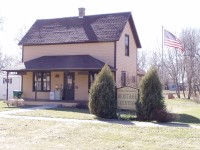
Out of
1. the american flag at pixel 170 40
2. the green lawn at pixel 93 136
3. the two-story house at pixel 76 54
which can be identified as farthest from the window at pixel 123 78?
the green lawn at pixel 93 136

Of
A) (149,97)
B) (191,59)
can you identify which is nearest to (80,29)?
(149,97)

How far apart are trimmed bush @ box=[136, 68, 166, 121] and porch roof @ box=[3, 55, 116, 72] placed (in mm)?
7454

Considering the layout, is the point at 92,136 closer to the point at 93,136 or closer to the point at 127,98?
the point at 93,136

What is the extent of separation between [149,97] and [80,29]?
13.6 metres

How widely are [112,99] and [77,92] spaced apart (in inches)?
390

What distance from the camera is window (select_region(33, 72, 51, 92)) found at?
29.2m

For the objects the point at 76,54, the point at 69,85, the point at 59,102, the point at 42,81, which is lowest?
the point at 59,102

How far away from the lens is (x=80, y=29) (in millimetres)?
29656

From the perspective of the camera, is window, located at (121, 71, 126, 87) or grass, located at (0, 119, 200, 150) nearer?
grass, located at (0, 119, 200, 150)

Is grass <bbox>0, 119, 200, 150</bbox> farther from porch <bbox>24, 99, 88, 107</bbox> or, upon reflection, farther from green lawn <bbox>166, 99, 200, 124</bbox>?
porch <bbox>24, 99, 88, 107</bbox>

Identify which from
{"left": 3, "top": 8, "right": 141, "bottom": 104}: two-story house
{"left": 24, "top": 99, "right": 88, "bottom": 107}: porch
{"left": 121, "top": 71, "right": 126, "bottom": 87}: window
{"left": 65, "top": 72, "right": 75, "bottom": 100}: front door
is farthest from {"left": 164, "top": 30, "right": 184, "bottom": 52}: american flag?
{"left": 65, "top": 72, "right": 75, "bottom": 100}: front door

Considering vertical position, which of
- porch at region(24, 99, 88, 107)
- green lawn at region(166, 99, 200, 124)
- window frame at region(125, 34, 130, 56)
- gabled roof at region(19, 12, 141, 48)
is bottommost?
green lawn at region(166, 99, 200, 124)

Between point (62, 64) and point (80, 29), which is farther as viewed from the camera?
point (80, 29)

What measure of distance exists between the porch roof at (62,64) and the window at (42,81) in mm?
1164
